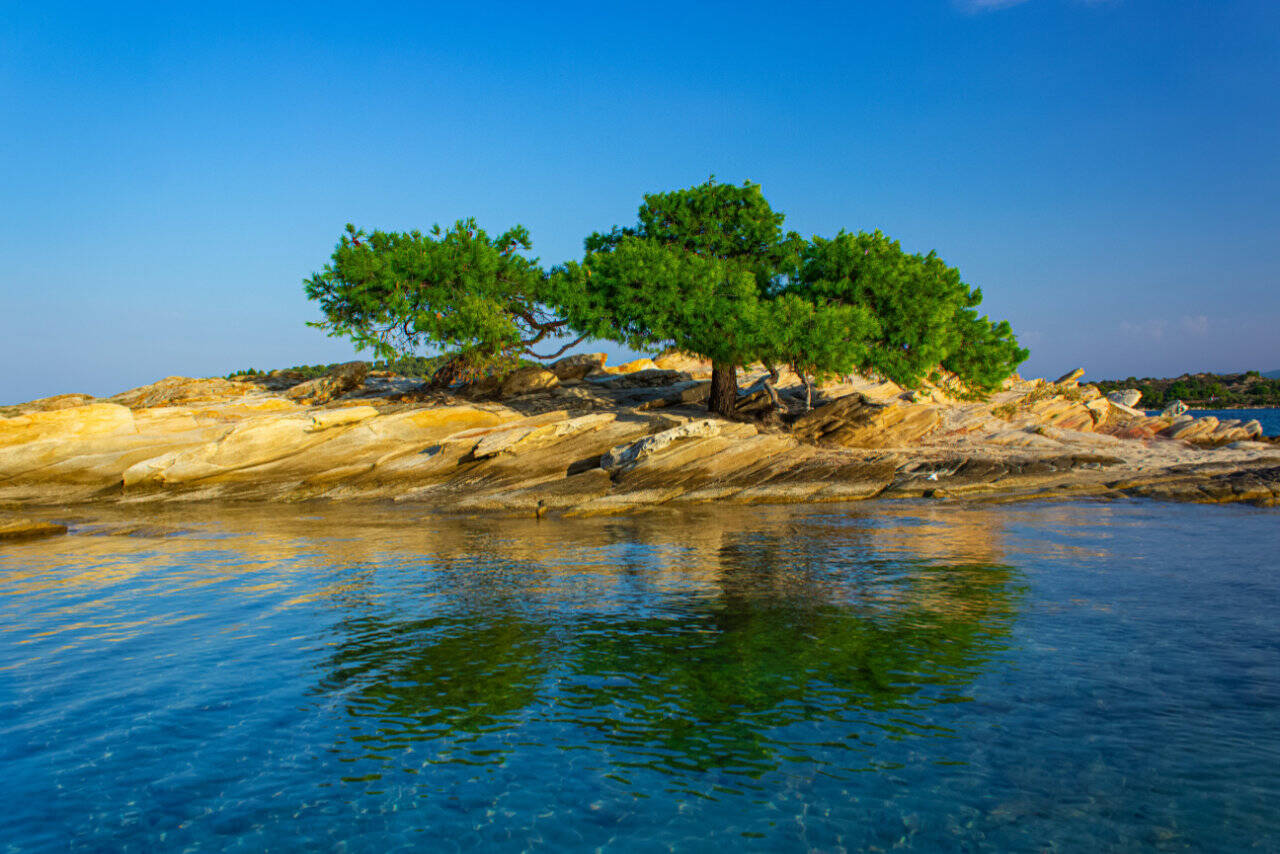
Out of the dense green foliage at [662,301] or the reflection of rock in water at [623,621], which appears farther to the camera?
the dense green foliage at [662,301]

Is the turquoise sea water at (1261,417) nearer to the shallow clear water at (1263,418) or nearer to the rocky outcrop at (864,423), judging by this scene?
the shallow clear water at (1263,418)

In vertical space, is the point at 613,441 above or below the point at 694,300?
below

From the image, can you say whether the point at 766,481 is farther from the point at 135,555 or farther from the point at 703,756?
the point at 703,756

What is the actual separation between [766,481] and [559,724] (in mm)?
28402

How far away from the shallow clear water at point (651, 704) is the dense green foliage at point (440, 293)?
24.5 metres

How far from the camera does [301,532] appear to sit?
1172 inches

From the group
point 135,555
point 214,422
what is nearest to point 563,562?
point 135,555

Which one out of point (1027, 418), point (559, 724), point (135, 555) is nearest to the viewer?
point (559, 724)

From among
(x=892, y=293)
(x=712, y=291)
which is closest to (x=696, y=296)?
(x=712, y=291)

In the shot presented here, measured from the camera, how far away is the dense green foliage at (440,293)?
150 ft

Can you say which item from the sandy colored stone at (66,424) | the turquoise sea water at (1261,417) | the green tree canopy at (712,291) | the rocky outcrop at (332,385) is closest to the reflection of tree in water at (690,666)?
the green tree canopy at (712,291)

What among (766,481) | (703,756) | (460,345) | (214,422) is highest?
(460,345)

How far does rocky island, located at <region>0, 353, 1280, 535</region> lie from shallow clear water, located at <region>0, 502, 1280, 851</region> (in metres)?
14.4

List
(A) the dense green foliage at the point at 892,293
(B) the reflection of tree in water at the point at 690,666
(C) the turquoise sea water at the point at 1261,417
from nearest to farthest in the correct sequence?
(B) the reflection of tree in water at the point at 690,666 < (A) the dense green foliage at the point at 892,293 < (C) the turquoise sea water at the point at 1261,417
